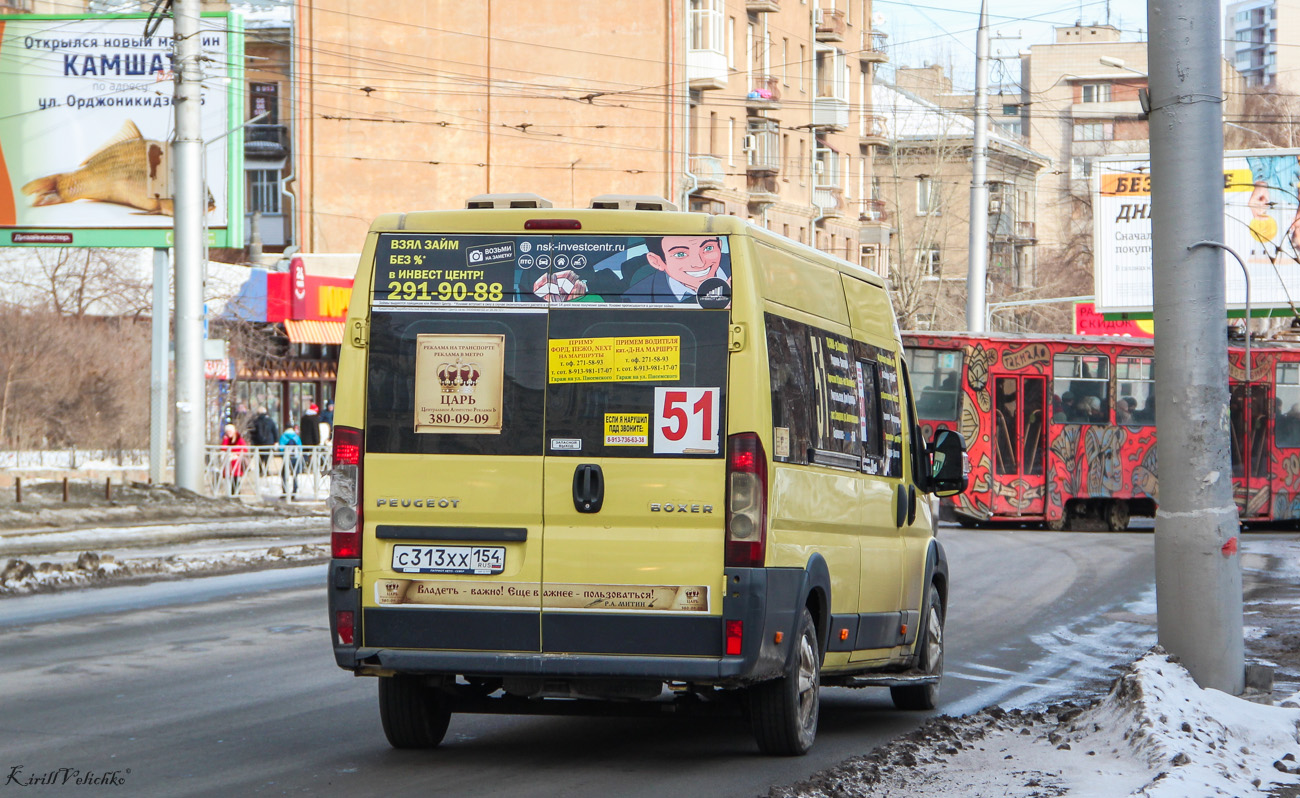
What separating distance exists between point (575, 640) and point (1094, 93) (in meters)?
107

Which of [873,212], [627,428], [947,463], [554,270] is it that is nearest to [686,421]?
[627,428]

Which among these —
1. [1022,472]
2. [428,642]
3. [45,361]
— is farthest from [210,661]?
[45,361]

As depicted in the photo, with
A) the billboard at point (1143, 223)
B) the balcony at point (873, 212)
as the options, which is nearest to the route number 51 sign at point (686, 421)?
the billboard at point (1143, 223)

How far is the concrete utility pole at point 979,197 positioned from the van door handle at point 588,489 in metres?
27.4

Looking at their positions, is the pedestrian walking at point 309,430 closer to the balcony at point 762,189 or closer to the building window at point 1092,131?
the balcony at point 762,189

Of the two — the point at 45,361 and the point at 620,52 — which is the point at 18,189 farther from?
the point at 620,52

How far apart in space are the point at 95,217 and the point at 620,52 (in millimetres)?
25637

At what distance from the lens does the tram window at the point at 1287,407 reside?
1211 inches

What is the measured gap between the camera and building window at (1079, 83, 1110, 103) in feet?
355

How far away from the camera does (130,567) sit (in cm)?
1720

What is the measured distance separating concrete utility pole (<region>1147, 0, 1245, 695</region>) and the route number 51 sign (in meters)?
2.79

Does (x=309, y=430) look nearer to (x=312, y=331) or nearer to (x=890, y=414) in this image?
(x=312, y=331)

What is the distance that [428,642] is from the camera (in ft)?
23.7

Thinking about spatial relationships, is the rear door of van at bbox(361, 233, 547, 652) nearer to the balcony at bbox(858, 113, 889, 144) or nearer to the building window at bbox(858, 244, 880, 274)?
the balcony at bbox(858, 113, 889, 144)
